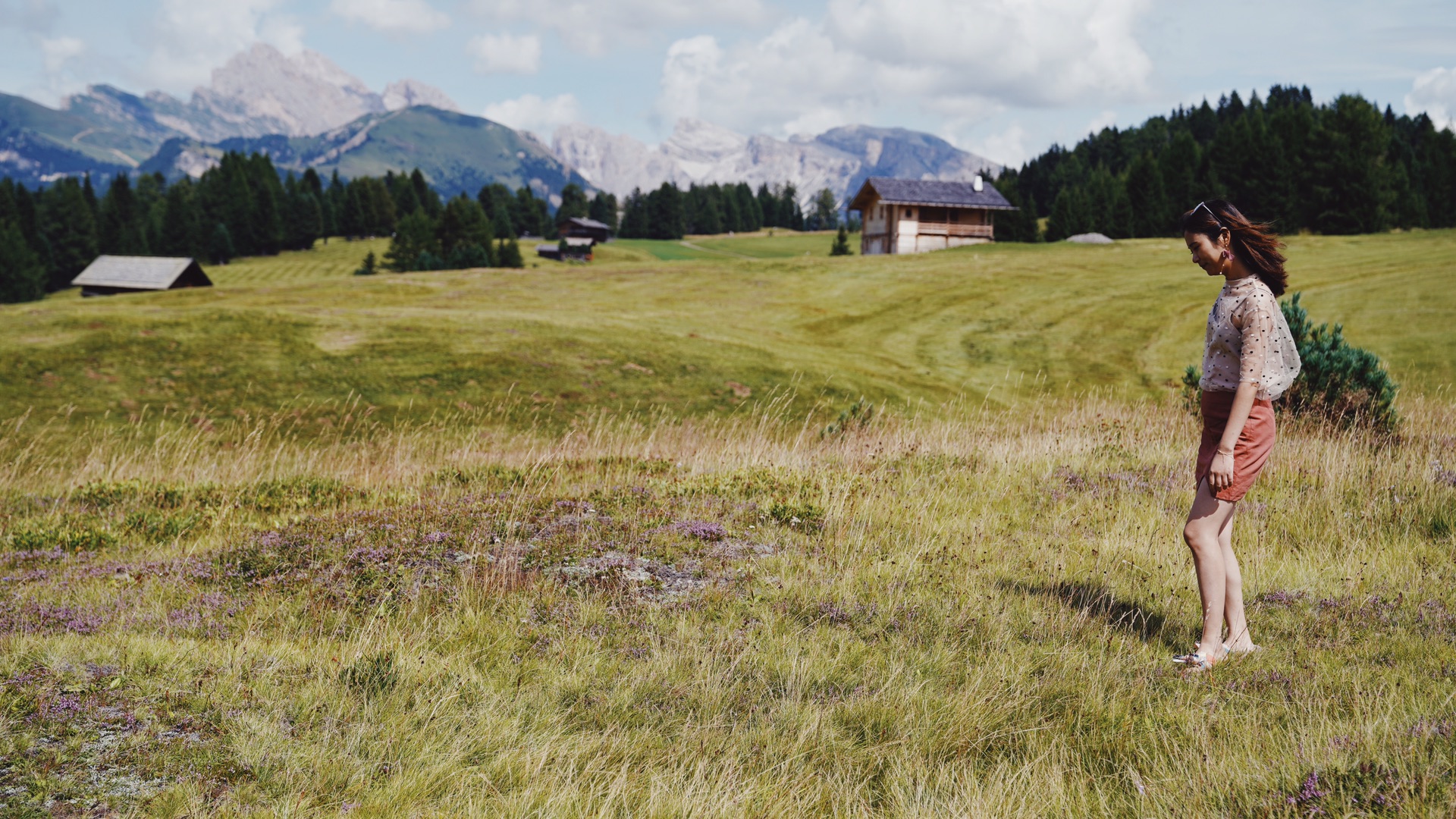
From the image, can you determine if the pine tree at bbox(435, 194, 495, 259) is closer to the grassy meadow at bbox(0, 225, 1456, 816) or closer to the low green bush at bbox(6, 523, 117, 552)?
the grassy meadow at bbox(0, 225, 1456, 816)

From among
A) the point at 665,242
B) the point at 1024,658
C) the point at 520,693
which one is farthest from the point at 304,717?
the point at 665,242

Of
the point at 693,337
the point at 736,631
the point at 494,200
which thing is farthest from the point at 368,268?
the point at 736,631

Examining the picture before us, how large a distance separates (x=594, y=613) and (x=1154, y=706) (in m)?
3.51

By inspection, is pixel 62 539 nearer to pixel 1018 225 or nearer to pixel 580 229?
pixel 1018 225

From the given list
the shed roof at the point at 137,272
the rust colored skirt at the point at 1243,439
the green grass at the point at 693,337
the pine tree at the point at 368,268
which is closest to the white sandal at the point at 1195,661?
the rust colored skirt at the point at 1243,439

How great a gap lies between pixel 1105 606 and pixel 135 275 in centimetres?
11077

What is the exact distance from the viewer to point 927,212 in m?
81.9

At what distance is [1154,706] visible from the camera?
454cm

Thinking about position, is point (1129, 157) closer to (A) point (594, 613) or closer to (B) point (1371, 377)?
(B) point (1371, 377)

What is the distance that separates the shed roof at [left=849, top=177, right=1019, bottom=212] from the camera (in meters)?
80.2

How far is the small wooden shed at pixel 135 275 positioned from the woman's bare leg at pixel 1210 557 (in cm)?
10588

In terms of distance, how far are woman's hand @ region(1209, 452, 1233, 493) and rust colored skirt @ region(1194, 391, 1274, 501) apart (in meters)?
0.06

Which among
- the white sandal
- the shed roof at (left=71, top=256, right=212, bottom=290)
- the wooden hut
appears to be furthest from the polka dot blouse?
the wooden hut

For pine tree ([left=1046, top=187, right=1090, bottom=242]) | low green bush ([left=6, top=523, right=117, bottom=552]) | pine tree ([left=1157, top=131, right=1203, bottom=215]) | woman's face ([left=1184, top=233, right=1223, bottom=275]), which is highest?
pine tree ([left=1157, top=131, right=1203, bottom=215])
